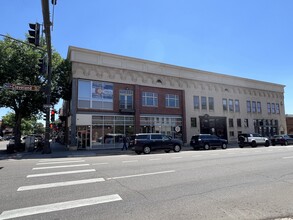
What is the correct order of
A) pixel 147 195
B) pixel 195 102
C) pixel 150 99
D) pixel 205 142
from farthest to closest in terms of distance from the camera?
pixel 195 102 → pixel 150 99 → pixel 205 142 → pixel 147 195

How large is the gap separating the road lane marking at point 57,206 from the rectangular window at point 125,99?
2327cm

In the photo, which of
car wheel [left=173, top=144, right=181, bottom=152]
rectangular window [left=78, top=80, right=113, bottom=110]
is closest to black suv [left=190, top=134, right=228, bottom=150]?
car wheel [left=173, top=144, right=181, bottom=152]

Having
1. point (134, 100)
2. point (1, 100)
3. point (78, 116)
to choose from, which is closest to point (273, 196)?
point (78, 116)

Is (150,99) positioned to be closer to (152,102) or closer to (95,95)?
Answer: (152,102)

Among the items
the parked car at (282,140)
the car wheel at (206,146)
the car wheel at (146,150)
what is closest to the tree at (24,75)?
the car wheel at (146,150)

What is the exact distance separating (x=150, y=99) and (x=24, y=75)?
15721 mm

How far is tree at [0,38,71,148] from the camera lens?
22.8 metres

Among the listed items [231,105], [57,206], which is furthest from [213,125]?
[57,206]

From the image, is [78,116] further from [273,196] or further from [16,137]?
[273,196]

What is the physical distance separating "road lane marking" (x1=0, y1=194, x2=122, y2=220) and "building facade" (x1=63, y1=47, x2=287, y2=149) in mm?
20582

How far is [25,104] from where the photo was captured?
83.0ft

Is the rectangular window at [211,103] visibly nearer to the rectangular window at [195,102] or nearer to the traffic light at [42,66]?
the rectangular window at [195,102]

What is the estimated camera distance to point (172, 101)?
33.7 m

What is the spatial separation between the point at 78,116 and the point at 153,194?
69.9 ft
